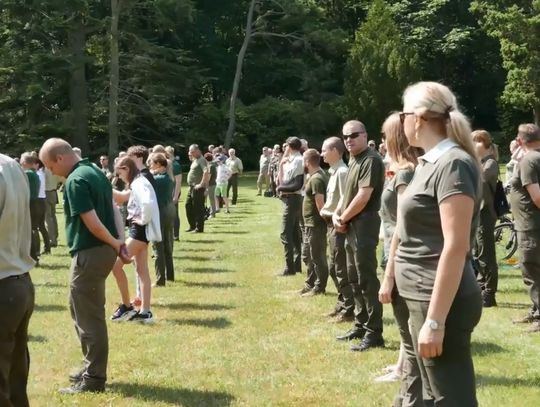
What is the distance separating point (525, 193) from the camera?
26.4ft

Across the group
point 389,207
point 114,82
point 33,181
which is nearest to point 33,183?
point 33,181

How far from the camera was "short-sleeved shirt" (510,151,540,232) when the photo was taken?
7.80 meters

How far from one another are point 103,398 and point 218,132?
40.9 m

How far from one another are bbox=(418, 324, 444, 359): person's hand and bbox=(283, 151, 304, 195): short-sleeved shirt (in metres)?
8.53

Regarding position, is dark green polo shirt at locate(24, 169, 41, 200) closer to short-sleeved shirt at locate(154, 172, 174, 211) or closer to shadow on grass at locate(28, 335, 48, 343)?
short-sleeved shirt at locate(154, 172, 174, 211)

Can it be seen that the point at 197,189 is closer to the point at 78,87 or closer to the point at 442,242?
the point at 442,242

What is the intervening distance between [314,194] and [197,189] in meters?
8.37

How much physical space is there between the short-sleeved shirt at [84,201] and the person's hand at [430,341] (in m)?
3.33

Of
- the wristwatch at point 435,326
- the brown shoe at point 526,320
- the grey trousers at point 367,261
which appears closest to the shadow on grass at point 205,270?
the brown shoe at point 526,320

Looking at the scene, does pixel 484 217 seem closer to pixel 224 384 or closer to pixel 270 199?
pixel 224 384

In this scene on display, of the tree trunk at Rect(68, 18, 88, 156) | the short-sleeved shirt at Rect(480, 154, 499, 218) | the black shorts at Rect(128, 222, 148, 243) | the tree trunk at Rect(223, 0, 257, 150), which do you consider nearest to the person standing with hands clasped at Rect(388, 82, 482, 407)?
the short-sleeved shirt at Rect(480, 154, 499, 218)

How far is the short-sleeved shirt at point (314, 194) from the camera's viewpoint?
33.6 feet

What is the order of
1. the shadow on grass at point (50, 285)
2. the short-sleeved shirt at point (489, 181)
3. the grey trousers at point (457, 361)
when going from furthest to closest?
the shadow on grass at point (50, 285)
the short-sleeved shirt at point (489, 181)
the grey trousers at point (457, 361)

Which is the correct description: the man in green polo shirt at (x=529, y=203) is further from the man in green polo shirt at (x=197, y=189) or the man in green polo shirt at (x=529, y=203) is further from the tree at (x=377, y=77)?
the tree at (x=377, y=77)
